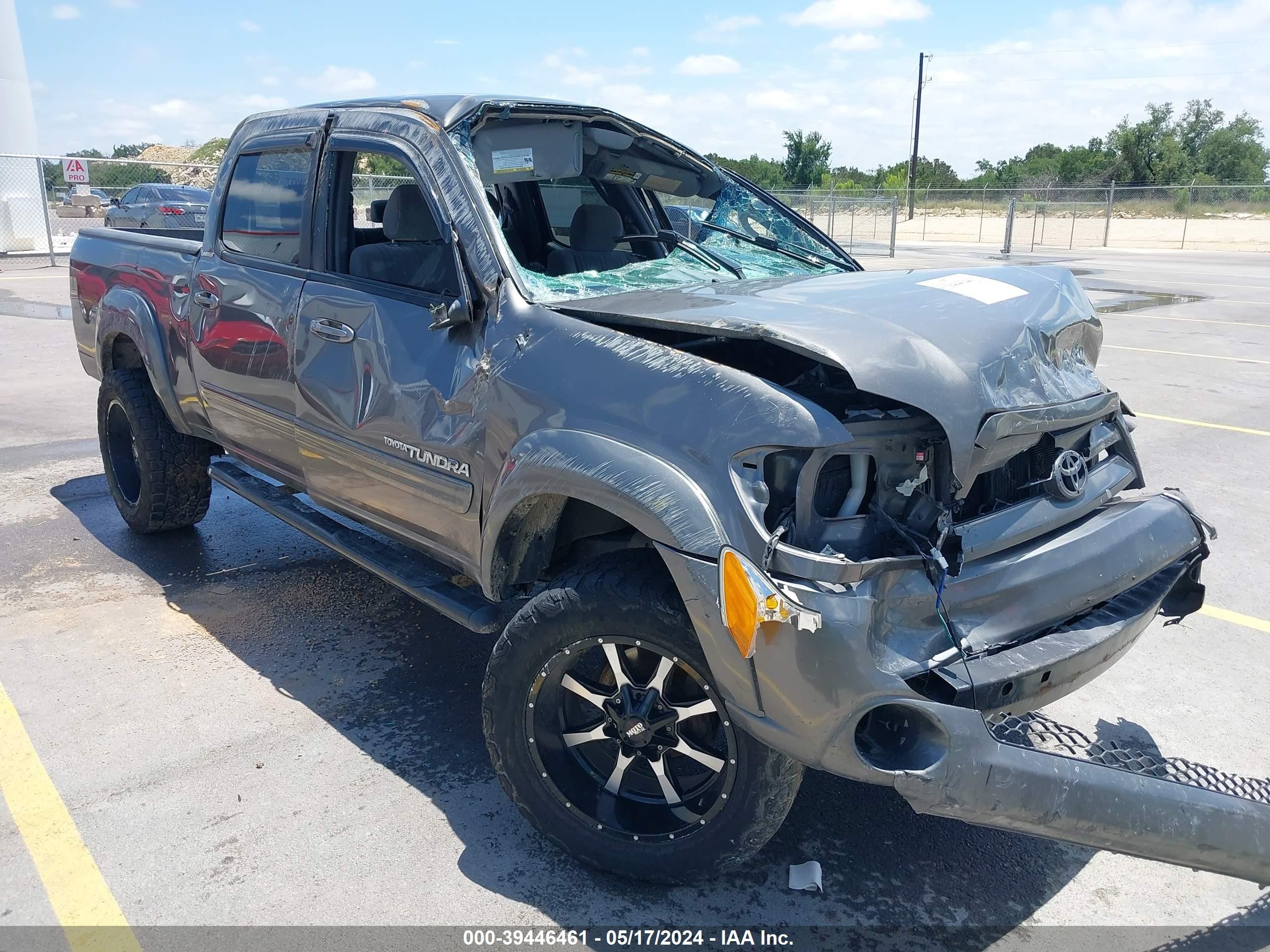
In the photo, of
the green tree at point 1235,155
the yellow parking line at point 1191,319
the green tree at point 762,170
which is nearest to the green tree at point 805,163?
the green tree at point 762,170

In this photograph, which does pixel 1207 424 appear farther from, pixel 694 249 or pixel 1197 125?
pixel 1197 125

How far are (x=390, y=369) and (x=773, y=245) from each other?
1819mm

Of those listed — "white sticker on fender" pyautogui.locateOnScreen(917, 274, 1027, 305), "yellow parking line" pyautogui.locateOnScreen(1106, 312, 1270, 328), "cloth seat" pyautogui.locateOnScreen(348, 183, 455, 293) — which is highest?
"cloth seat" pyautogui.locateOnScreen(348, 183, 455, 293)

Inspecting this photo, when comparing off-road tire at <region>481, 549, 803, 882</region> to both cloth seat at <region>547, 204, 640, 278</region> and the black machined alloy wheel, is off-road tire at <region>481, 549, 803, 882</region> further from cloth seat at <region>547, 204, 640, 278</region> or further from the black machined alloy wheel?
cloth seat at <region>547, 204, 640, 278</region>

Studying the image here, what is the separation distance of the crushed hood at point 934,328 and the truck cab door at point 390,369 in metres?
0.55

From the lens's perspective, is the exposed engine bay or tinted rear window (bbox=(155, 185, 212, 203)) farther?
tinted rear window (bbox=(155, 185, 212, 203))

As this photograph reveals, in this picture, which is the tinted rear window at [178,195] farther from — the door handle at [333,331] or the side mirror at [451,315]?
the side mirror at [451,315]

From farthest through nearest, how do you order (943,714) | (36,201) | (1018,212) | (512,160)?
1. (1018,212)
2. (36,201)
3. (512,160)
4. (943,714)

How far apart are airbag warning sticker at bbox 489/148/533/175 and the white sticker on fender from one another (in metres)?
1.45

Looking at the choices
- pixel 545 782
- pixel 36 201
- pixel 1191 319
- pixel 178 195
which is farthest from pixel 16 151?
pixel 545 782

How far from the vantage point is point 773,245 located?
425 centimetres

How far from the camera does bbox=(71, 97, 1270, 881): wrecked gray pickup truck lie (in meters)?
2.25

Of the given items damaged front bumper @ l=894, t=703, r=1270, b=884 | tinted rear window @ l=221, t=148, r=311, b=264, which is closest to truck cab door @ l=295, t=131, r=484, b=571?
tinted rear window @ l=221, t=148, r=311, b=264

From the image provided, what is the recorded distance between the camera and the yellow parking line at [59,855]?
2553mm
